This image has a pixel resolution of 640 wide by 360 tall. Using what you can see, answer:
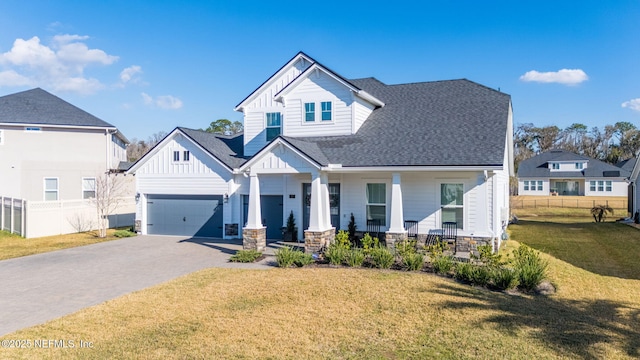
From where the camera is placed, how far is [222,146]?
19.9 meters

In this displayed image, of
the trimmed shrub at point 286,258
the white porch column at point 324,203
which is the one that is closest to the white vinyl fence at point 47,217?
the trimmed shrub at point 286,258

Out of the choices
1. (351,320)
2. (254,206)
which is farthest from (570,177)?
(351,320)

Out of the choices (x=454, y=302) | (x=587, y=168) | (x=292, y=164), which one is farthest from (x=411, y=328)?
(x=587, y=168)

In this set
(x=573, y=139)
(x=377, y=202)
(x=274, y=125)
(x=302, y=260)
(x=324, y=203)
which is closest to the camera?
(x=302, y=260)

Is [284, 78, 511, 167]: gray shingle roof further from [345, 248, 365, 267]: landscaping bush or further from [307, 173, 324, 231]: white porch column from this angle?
[345, 248, 365, 267]: landscaping bush

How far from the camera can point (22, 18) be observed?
19.1 metres

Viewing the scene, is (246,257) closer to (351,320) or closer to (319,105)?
(351,320)

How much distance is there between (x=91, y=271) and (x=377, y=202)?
394 inches

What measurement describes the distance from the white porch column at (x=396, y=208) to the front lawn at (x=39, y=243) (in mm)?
13109

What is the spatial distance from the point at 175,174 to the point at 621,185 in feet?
181

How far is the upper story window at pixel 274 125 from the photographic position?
18422mm

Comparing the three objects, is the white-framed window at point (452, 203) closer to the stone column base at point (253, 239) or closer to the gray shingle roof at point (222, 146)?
the stone column base at point (253, 239)

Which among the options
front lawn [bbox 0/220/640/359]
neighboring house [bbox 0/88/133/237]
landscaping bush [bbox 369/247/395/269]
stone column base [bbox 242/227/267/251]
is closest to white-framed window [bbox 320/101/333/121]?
stone column base [bbox 242/227/267/251]

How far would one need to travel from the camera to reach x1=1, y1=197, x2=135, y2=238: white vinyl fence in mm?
18500
